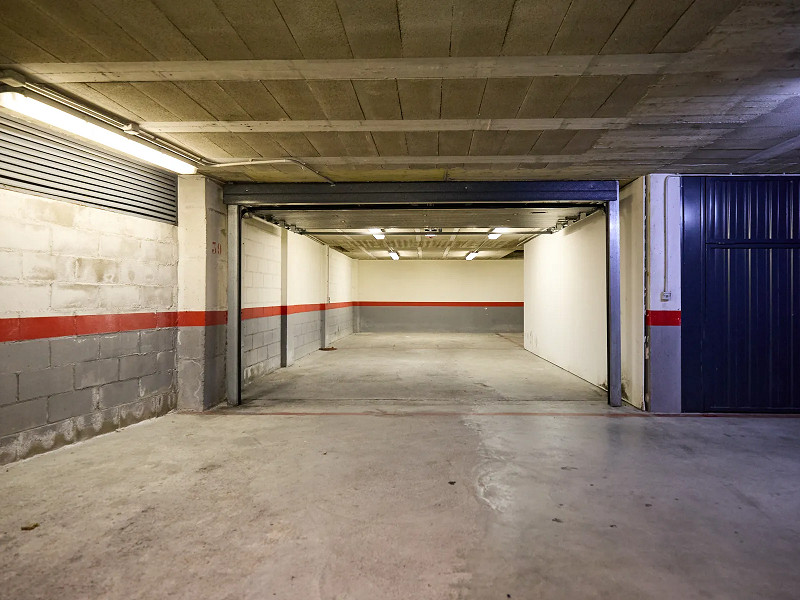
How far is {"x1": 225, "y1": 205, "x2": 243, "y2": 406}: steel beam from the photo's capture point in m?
5.26

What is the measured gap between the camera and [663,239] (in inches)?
192

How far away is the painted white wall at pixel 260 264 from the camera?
6.62 metres

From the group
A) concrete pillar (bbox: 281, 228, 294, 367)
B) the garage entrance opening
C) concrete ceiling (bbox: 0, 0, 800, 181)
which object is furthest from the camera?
concrete pillar (bbox: 281, 228, 294, 367)

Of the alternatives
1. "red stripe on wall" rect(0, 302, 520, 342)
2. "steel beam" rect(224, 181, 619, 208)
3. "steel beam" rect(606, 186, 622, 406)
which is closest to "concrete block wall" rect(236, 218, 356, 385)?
"red stripe on wall" rect(0, 302, 520, 342)

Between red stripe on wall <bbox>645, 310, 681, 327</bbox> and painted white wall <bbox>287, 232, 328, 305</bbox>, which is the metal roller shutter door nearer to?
painted white wall <bbox>287, 232, 328, 305</bbox>

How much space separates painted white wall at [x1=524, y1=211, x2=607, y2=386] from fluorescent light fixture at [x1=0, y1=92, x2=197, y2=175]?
5.28 m

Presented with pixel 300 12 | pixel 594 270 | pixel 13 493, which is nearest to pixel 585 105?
pixel 300 12

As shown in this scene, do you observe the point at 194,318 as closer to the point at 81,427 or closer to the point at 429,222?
the point at 81,427

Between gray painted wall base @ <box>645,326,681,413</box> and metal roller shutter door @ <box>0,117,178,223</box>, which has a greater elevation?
metal roller shutter door @ <box>0,117,178,223</box>

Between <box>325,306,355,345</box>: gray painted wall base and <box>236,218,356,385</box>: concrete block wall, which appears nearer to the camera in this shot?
<box>236,218,356,385</box>: concrete block wall

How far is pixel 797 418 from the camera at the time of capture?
15.4 feet

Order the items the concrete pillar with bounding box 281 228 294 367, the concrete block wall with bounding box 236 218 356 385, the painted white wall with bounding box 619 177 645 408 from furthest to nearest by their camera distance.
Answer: the concrete pillar with bounding box 281 228 294 367 < the concrete block wall with bounding box 236 218 356 385 < the painted white wall with bounding box 619 177 645 408

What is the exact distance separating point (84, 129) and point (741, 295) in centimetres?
637

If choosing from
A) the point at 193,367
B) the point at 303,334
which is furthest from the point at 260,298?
the point at 303,334
